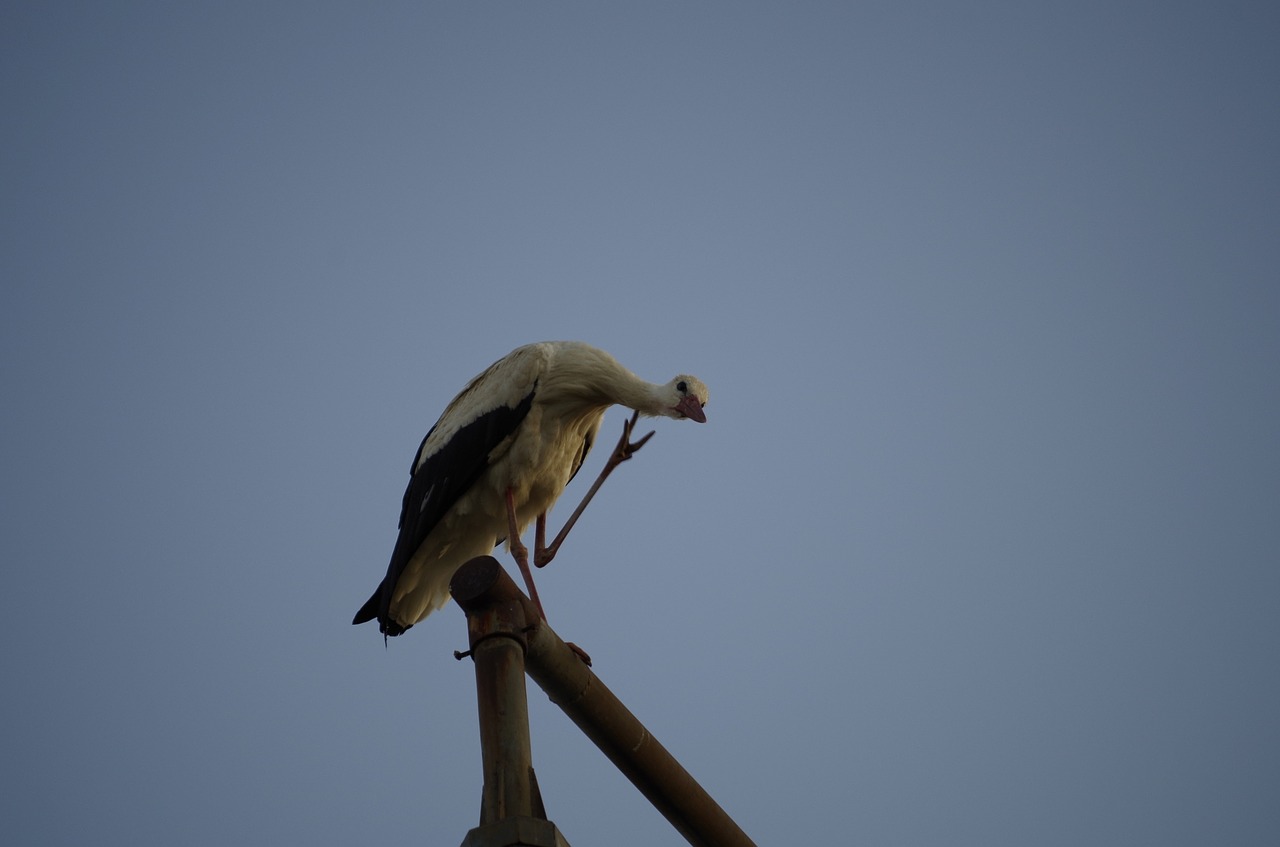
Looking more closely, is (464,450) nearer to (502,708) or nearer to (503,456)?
(503,456)

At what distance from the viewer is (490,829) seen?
2.99 meters

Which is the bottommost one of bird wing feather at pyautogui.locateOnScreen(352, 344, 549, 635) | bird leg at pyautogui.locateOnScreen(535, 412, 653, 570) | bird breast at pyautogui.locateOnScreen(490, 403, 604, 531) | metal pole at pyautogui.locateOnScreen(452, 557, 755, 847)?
metal pole at pyautogui.locateOnScreen(452, 557, 755, 847)

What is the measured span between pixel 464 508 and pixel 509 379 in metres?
0.81

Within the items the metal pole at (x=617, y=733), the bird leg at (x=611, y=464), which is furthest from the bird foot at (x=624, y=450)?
the metal pole at (x=617, y=733)

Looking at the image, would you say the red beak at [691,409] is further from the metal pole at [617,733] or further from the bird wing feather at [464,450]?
the metal pole at [617,733]

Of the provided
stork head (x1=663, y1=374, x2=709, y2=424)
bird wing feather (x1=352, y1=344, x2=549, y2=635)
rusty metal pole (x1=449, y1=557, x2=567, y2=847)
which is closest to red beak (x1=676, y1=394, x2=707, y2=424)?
stork head (x1=663, y1=374, x2=709, y2=424)

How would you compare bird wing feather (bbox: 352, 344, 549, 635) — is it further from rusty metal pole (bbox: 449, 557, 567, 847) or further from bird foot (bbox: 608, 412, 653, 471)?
rusty metal pole (bbox: 449, 557, 567, 847)

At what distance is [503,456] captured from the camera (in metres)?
6.76

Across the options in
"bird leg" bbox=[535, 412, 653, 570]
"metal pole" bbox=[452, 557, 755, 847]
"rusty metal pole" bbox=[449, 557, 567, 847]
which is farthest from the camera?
"bird leg" bbox=[535, 412, 653, 570]

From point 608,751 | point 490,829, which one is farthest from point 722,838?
point 490,829

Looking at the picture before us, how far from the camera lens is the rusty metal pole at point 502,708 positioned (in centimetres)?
299

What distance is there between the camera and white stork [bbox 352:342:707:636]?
6.74 meters

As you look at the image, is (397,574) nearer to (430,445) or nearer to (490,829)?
(430,445)

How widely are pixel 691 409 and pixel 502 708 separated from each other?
3.71 metres
